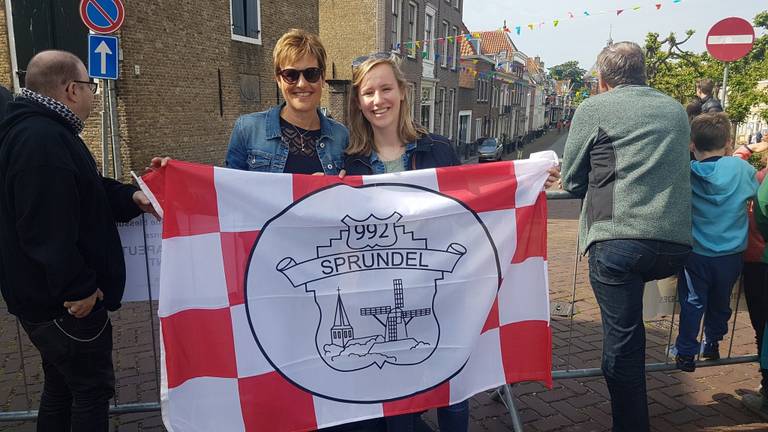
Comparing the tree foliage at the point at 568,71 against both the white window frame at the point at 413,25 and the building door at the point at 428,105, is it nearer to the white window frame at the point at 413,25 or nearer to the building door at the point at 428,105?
the building door at the point at 428,105

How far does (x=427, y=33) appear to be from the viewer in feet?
84.3

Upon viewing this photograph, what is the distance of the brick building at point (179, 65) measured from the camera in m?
9.94

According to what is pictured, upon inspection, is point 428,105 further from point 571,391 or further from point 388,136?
point 388,136

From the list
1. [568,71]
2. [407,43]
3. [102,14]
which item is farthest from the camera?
[568,71]

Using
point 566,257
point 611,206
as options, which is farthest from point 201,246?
point 566,257

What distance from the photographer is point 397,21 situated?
22.4 m

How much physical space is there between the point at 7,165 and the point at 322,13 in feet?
74.5

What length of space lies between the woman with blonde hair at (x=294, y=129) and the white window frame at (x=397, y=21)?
21.0 m

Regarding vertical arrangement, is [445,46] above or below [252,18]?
above

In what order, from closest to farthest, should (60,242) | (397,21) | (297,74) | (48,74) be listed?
(60,242) < (48,74) < (297,74) < (397,21)

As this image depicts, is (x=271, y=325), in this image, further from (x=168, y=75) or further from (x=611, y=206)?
(x=168, y=75)

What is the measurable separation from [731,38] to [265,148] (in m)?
6.59

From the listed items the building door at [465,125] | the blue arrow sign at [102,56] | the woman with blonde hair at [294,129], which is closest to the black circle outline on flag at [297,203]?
the woman with blonde hair at [294,129]

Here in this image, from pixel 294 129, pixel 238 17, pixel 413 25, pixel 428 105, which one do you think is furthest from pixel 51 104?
pixel 428 105
